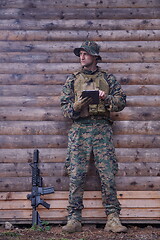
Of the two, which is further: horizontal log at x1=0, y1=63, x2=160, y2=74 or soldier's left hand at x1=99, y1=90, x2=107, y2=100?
horizontal log at x1=0, y1=63, x2=160, y2=74

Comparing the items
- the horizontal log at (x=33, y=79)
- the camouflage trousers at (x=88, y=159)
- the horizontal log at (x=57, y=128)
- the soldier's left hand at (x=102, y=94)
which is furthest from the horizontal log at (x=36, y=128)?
the soldier's left hand at (x=102, y=94)

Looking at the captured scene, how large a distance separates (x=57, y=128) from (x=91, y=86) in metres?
1.04

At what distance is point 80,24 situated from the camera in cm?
771

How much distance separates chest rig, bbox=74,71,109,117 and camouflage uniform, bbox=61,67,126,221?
0.31ft

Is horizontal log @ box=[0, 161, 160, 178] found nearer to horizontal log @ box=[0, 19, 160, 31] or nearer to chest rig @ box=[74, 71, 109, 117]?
chest rig @ box=[74, 71, 109, 117]

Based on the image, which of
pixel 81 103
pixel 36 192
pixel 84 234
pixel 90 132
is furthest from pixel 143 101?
pixel 84 234

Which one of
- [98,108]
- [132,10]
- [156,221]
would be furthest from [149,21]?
[156,221]

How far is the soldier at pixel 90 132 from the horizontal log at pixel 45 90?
0.57 meters

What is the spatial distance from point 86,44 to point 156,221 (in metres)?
3.30

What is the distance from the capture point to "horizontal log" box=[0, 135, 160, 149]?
23.0ft

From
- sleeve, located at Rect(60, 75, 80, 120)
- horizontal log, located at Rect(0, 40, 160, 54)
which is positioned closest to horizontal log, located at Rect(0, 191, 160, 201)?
sleeve, located at Rect(60, 75, 80, 120)

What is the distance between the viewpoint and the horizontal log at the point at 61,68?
7418mm

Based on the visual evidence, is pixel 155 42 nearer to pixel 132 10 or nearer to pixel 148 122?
pixel 132 10

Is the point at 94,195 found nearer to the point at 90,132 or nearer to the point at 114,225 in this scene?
the point at 114,225
